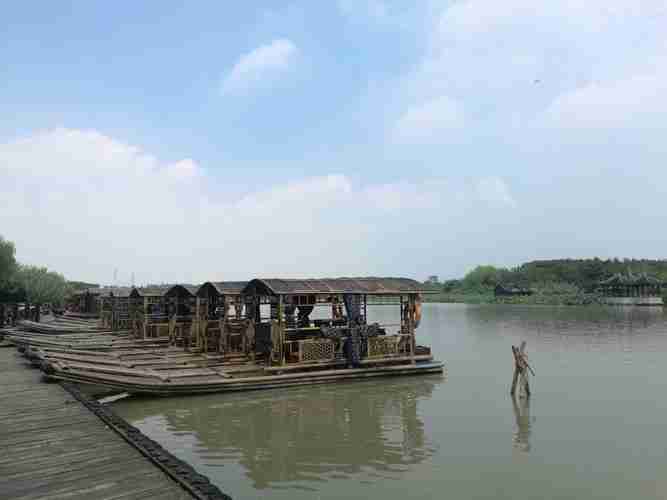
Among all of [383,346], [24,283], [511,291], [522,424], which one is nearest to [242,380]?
[383,346]

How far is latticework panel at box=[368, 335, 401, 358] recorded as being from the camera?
1867 cm

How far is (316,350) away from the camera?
17.7 m

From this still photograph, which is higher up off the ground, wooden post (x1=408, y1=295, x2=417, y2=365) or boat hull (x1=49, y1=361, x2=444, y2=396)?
wooden post (x1=408, y1=295, x2=417, y2=365)

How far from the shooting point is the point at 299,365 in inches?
675

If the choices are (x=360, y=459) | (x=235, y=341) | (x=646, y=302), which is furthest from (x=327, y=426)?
(x=646, y=302)

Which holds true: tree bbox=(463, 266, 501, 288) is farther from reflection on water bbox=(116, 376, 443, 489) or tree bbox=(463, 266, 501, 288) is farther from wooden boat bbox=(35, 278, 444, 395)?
reflection on water bbox=(116, 376, 443, 489)

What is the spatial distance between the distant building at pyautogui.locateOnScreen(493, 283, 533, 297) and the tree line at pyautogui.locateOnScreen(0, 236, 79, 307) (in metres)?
71.9

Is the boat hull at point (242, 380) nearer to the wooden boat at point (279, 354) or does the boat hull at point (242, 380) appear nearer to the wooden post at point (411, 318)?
the wooden boat at point (279, 354)

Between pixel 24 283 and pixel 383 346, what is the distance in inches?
1190

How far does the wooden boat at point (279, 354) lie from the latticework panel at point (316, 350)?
0.11 ft

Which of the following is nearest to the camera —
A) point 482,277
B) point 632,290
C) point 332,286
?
point 332,286

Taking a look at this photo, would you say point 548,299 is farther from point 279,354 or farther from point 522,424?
point 522,424

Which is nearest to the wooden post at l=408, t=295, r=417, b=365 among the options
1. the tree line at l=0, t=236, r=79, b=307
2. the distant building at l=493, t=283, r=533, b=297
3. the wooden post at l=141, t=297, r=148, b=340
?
the wooden post at l=141, t=297, r=148, b=340

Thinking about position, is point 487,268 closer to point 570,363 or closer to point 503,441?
point 570,363
